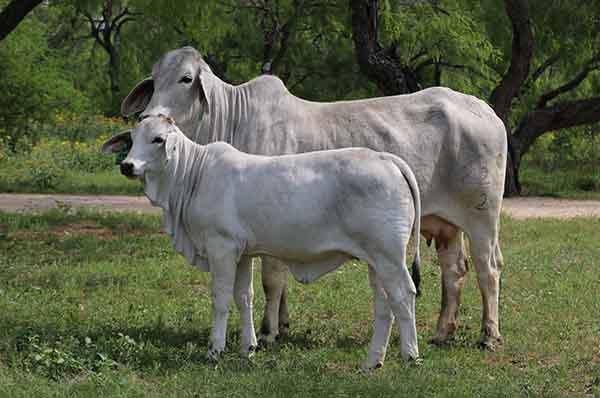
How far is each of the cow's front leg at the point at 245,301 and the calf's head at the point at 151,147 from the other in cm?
82

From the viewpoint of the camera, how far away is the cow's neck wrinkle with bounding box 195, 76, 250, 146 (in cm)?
762

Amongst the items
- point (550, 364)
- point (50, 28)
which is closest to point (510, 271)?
point (550, 364)

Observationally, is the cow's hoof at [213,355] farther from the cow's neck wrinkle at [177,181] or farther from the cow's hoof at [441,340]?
the cow's hoof at [441,340]

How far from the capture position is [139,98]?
7.96 meters

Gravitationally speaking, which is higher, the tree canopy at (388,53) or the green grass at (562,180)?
the tree canopy at (388,53)

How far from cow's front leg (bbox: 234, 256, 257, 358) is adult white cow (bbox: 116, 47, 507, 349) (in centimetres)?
50

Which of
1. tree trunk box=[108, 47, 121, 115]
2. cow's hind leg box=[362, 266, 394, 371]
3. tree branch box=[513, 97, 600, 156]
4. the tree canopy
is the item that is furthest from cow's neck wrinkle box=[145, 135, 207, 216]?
tree trunk box=[108, 47, 121, 115]

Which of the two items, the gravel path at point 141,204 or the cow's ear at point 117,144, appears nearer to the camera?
the cow's ear at point 117,144

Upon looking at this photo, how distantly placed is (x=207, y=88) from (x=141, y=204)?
364 inches

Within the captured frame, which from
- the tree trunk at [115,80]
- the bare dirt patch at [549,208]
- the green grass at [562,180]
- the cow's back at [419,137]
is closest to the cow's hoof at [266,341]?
the cow's back at [419,137]

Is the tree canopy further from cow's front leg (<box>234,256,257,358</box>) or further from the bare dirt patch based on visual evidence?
cow's front leg (<box>234,256,257,358</box>)

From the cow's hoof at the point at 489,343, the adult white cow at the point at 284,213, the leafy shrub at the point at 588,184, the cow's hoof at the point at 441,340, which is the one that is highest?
the adult white cow at the point at 284,213

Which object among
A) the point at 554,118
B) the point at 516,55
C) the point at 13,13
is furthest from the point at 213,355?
the point at 554,118

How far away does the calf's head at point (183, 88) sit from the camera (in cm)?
755
